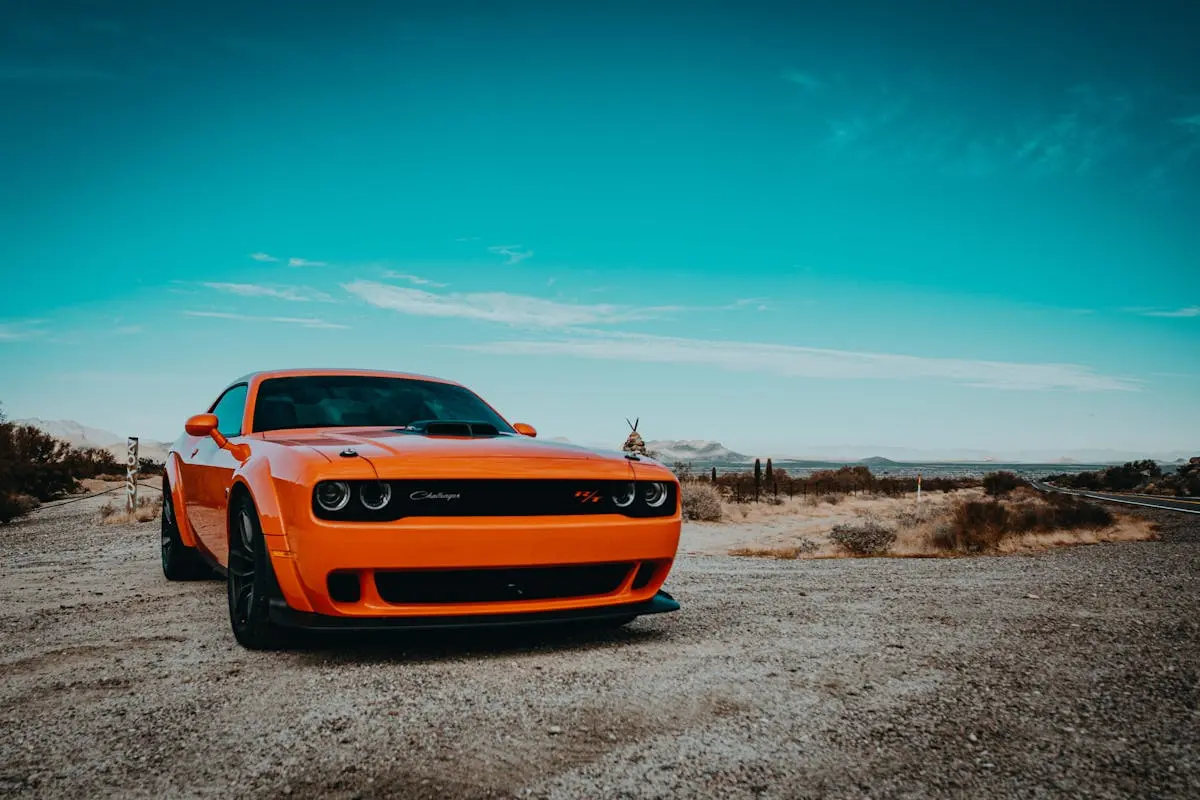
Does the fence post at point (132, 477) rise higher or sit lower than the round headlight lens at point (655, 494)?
lower

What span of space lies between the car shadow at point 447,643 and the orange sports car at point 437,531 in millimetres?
158

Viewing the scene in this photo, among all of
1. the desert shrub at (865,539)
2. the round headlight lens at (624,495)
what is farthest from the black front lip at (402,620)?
the desert shrub at (865,539)

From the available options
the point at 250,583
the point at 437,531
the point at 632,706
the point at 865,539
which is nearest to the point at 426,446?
the point at 437,531

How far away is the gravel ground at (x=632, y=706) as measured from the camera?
2.46m

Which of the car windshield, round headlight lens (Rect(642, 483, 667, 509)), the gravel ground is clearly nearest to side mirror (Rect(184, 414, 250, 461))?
the car windshield

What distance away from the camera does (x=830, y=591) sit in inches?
252

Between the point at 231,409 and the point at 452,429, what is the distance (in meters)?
2.18

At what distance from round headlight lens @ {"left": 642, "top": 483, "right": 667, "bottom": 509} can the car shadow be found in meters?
0.72

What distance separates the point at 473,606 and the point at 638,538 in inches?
33.0

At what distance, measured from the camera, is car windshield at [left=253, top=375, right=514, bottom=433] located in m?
5.13

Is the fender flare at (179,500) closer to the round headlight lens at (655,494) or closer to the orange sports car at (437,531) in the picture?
the orange sports car at (437,531)

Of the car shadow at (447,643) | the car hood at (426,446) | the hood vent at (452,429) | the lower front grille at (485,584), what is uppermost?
the hood vent at (452,429)

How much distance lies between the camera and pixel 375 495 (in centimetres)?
360

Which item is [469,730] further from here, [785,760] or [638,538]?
[638,538]
